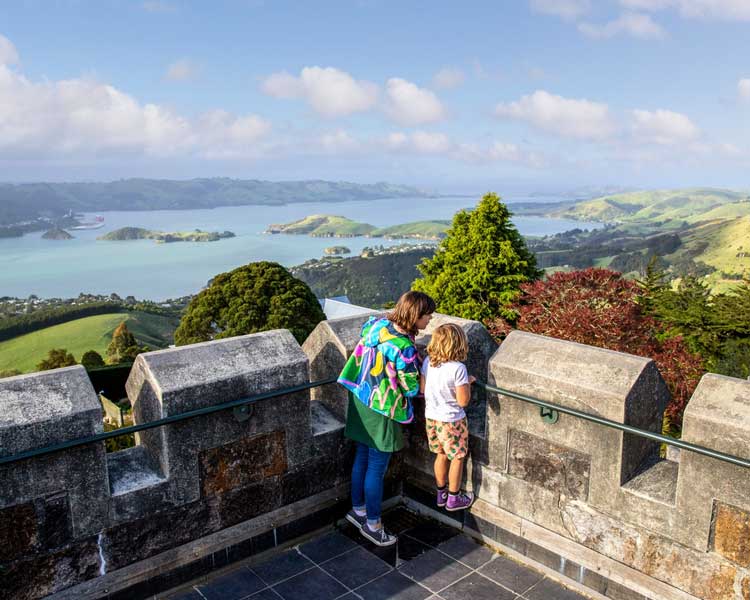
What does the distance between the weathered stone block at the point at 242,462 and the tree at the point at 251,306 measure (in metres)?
30.7

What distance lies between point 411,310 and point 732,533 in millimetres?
2009

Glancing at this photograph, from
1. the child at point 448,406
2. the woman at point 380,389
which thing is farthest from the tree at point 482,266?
the woman at point 380,389

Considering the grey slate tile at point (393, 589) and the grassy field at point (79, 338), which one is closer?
the grey slate tile at point (393, 589)

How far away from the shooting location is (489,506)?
3967 millimetres

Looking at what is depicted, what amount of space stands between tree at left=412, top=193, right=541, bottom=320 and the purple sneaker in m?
21.3

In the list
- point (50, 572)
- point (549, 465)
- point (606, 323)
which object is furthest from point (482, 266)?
point (50, 572)

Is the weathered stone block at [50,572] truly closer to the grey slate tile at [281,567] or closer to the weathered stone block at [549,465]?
the grey slate tile at [281,567]

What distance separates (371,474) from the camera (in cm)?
396

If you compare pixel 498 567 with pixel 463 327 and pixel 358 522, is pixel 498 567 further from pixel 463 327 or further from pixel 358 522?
pixel 463 327

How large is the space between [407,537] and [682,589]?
1.74 m

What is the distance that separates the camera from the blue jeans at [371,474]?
13.0ft

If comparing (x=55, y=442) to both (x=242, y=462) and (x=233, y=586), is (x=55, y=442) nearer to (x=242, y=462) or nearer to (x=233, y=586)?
(x=242, y=462)

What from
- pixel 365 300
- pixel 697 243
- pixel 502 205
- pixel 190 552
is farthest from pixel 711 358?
pixel 697 243

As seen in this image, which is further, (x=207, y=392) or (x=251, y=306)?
(x=251, y=306)
